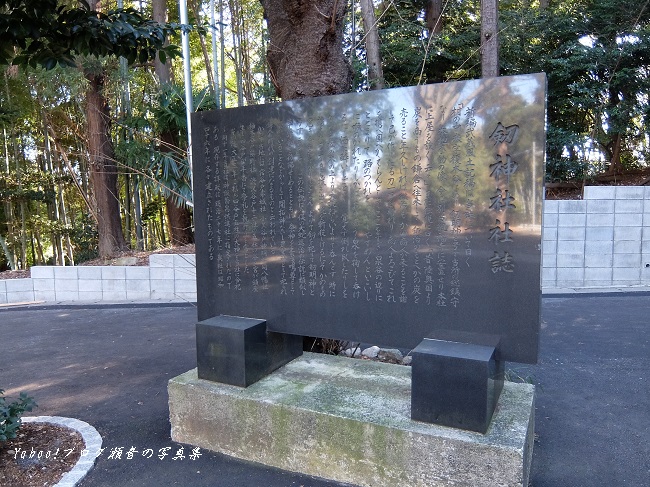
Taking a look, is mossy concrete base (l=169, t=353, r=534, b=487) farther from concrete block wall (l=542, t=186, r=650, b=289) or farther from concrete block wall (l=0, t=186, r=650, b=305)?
concrete block wall (l=542, t=186, r=650, b=289)

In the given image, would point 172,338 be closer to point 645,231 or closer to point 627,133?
point 645,231

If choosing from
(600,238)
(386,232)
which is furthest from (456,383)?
(600,238)

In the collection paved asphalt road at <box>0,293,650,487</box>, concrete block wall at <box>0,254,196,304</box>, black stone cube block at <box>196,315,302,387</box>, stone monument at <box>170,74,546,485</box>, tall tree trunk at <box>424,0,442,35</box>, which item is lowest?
paved asphalt road at <box>0,293,650,487</box>

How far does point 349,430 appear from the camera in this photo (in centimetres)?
245

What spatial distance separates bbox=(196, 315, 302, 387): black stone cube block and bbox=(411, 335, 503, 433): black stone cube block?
3.27 feet

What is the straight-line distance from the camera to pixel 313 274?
2.86m

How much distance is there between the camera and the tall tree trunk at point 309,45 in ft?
11.3

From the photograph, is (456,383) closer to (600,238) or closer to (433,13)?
(600,238)

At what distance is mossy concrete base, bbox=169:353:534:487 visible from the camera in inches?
86.8

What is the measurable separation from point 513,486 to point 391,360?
6.87 ft

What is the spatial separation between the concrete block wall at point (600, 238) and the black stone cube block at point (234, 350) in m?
5.69

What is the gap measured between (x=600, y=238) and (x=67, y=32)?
24.2 feet

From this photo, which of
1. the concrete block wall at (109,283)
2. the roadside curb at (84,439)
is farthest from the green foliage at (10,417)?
the concrete block wall at (109,283)

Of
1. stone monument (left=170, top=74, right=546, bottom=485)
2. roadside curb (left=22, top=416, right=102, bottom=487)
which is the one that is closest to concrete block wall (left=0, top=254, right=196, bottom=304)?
roadside curb (left=22, top=416, right=102, bottom=487)
